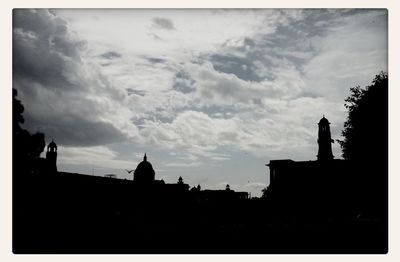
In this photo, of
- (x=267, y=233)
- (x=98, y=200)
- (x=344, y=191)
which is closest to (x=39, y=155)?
(x=267, y=233)

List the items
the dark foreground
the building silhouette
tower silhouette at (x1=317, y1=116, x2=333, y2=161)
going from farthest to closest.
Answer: tower silhouette at (x1=317, y1=116, x2=333, y2=161)
the building silhouette
the dark foreground

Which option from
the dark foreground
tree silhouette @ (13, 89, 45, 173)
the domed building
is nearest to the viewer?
the dark foreground

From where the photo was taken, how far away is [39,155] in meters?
12.6

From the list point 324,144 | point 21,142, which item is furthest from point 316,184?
point 21,142

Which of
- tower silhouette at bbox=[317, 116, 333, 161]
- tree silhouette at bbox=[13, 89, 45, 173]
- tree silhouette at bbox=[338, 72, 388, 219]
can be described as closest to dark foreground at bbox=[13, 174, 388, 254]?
tree silhouette at bbox=[13, 89, 45, 173]

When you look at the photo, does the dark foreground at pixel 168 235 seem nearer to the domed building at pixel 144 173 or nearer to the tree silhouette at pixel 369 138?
the tree silhouette at pixel 369 138

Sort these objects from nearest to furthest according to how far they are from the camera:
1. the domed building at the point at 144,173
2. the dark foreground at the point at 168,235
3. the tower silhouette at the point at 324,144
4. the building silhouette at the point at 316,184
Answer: the dark foreground at the point at 168,235 → the building silhouette at the point at 316,184 → the tower silhouette at the point at 324,144 → the domed building at the point at 144,173

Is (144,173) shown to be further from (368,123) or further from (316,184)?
(368,123)

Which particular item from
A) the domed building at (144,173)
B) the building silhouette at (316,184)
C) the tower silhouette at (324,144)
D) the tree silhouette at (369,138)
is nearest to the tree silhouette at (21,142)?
the tree silhouette at (369,138)

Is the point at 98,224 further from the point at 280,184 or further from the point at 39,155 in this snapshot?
the point at 280,184

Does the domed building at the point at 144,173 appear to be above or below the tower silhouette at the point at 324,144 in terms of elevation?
below

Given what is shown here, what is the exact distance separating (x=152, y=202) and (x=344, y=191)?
68.6 feet

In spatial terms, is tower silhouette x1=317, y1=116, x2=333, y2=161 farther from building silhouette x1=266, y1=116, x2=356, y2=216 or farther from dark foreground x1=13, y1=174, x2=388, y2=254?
dark foreground x1=13, y1=174, x2=388, y2=254

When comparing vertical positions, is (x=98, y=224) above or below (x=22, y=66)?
below
